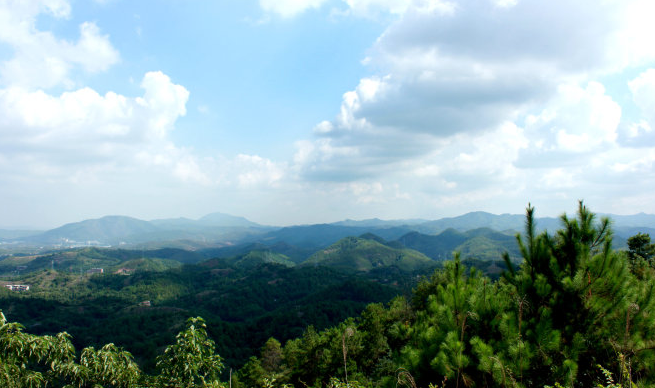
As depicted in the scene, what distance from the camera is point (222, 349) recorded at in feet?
324

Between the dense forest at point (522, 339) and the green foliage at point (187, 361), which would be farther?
the green foliage at point (187, 361)

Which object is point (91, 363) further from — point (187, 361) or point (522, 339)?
point (522, 339)

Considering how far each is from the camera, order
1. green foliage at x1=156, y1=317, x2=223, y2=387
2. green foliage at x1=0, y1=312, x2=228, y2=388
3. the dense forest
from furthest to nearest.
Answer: green foliage at x1=156, y1=317, x2=223, y2=387 → green foliage at x1=0, y1=312, x2=228, y2=388 → the dense forest

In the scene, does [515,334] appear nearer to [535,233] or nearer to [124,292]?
[535,233]

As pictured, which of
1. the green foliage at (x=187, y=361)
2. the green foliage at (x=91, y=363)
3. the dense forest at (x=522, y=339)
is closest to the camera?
the dense forest at (x=522, y=339)

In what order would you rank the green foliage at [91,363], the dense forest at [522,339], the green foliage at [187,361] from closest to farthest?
1. the dense forest at [522,339]
2. the green foliage at [91,363]
3. the green foliage at [187,361]

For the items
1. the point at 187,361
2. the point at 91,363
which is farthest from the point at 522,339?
the point at 91,363

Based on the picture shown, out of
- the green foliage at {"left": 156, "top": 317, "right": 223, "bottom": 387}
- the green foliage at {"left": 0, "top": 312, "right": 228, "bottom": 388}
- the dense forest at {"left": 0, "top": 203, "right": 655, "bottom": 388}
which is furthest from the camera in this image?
the green foliage at {"left": 156, "top": 317, "right": 223, "bottom": 387}

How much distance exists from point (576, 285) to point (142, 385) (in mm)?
10682

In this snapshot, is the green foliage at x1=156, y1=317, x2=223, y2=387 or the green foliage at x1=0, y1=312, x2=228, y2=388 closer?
the green foliage at x1=0, y1=312, x2=228, y2=388

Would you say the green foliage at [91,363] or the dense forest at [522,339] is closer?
the dense forest at [522,339]

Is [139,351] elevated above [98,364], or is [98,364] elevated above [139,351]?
[98,364]

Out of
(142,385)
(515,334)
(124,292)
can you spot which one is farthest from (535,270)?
(124,292)

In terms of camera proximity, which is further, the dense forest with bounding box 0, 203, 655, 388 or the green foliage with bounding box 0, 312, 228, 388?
the green foliage with bounding box 0, 312, 228, 388
